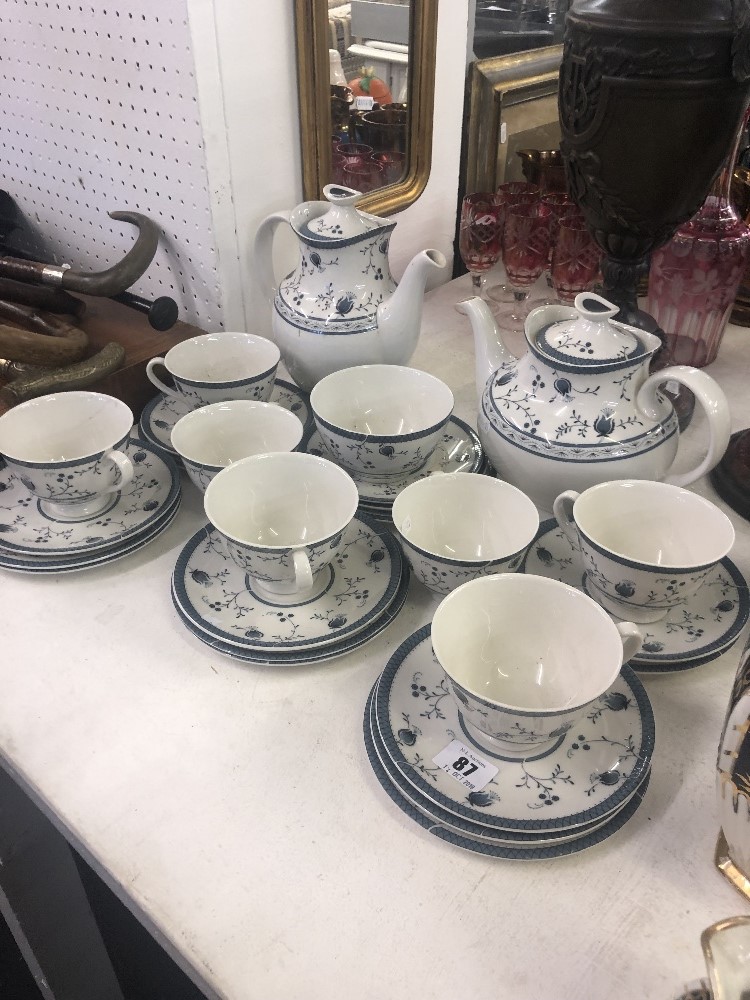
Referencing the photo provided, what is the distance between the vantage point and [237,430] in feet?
2.46

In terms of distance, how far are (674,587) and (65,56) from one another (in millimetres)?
828

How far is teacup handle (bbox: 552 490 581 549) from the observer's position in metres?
0.61

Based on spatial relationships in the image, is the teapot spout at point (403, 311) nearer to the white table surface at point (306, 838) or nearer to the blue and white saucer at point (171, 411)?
the blue and white saucer at point (171, 411)

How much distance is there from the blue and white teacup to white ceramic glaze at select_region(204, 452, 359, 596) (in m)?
0.10

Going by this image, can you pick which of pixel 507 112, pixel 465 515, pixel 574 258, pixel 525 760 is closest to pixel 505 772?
pixel 525 760

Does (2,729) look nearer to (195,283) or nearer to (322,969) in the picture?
(322,969)

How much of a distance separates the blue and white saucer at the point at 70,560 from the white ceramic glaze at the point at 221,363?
0.16 meters

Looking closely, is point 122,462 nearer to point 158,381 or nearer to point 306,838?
point 158,381

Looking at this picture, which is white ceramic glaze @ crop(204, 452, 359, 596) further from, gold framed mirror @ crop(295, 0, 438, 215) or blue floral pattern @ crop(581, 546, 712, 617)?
gold framed mirror @ crop(295, 0, 438, 215)

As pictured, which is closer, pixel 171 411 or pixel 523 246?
pixel 171 411

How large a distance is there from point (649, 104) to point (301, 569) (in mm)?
479

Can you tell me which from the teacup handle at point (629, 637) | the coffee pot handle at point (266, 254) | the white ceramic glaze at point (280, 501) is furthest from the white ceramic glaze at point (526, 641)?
the coffee pot handle at point (266, 254)

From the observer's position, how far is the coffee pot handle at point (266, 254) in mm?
853

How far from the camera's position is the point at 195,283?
0.91 metres
